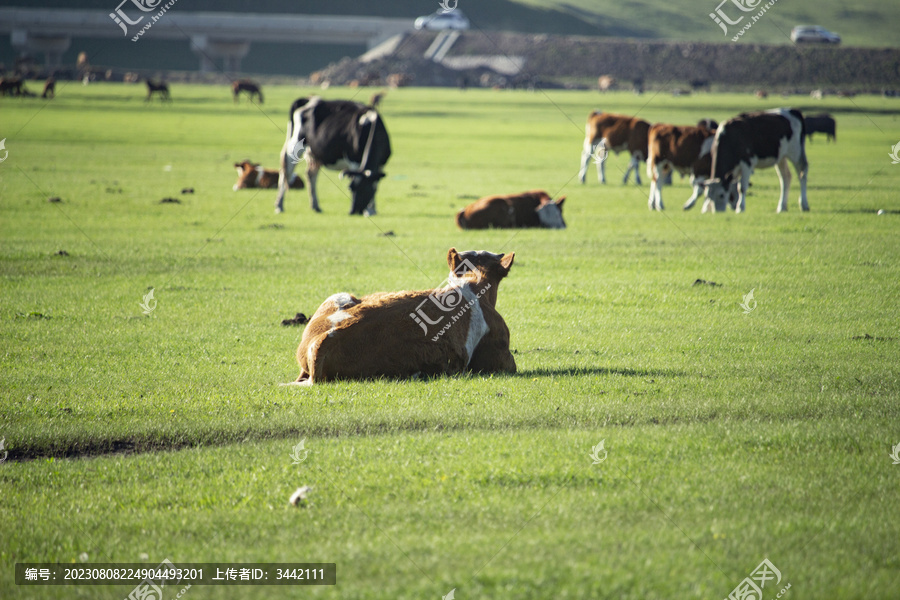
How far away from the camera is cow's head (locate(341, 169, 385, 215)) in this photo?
2208cm

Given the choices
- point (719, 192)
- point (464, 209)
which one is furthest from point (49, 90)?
point (719, 192)

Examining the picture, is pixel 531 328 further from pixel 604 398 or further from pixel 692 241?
pixel 692 241

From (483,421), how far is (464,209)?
12.9m

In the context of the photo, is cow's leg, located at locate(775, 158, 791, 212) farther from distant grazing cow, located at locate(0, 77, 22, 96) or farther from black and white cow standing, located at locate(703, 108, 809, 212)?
distant grazing cow, located at locate(0, 77, 22, 96)

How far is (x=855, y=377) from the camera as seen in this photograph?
7871mm

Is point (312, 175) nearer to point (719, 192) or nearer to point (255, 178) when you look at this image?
point (255, 178)

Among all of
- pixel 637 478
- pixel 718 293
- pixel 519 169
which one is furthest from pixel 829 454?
pixel 519 169

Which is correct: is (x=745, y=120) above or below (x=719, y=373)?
above

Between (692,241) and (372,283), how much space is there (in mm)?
7656

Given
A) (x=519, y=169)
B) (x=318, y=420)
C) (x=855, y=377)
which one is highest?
(x=519, y=169)

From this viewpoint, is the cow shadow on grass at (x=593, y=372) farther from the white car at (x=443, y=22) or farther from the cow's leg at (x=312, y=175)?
the white car at (x=443, y=22)

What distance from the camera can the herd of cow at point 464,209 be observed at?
7793mm

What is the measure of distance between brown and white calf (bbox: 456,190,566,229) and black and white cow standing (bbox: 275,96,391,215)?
4.27m

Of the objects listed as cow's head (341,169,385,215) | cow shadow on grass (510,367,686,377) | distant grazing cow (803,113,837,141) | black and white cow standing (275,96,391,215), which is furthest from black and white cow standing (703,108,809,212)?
distant grazing cow (803,113,837,141)
